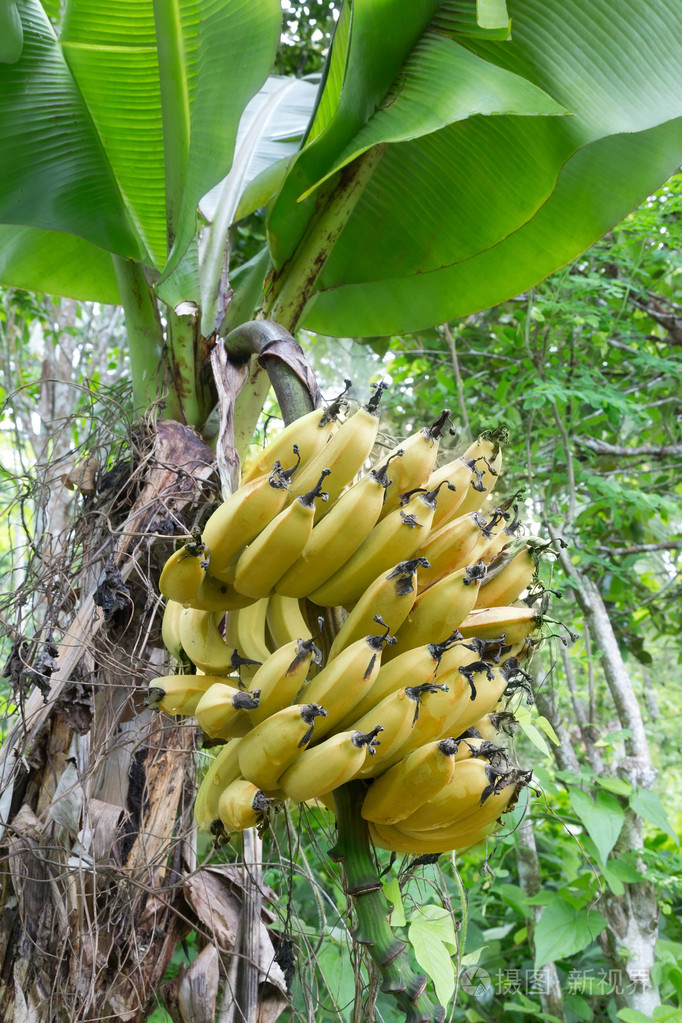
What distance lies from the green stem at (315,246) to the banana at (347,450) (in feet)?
2.06

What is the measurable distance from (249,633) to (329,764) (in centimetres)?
28

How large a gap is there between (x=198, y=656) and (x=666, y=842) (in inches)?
82.8

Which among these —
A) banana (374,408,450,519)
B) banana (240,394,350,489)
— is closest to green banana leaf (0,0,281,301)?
banana (240,394,350,489)

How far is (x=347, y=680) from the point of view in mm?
852

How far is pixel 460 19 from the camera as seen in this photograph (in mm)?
1386

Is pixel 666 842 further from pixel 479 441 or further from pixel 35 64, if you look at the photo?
pixel 35 64

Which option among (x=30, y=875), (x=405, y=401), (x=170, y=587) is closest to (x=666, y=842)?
(x=405, y=401)

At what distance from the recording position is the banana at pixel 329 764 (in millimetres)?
790

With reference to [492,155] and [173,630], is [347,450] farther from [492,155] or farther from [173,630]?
[492,155]

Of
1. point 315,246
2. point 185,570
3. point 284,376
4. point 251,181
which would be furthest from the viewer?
point 251,181

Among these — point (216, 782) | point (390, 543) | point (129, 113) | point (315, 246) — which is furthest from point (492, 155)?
point (216, 782)

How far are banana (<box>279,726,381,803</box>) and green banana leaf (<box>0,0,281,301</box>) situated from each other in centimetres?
88

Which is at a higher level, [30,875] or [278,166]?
[278,166]

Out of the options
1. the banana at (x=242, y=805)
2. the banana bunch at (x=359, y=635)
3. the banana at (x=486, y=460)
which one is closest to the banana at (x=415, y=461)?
the banana bunch at (x=359, y=635)
